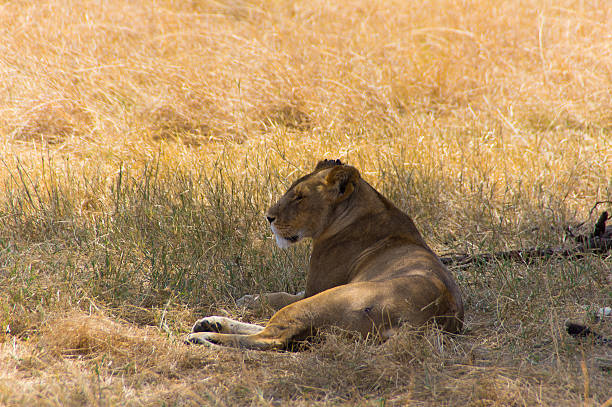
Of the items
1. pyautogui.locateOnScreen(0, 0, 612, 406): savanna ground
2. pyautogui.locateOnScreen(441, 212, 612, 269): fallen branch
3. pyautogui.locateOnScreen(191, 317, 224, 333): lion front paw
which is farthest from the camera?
pyautogui.locateOnScreen(441, 212, 612, 269): fallen branch

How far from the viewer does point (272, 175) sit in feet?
19.4

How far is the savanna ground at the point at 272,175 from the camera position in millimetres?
3100

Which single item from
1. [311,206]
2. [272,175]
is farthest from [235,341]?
[272,175]

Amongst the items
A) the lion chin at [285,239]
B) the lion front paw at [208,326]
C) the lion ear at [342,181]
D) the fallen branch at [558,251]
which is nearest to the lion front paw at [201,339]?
the lion front paw at [208,326]

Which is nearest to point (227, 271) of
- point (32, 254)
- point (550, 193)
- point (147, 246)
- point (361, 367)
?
point (147, 246)

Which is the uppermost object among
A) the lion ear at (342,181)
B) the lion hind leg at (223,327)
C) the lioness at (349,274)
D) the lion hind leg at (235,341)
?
the lion ear at (342,181)

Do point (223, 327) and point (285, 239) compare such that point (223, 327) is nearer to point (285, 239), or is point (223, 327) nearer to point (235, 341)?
point (235, 341)

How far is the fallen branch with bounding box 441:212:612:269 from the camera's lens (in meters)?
4.56

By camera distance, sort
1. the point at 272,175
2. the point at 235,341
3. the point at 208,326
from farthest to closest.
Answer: the point at 272,175
the point at 208,326
the point at 235,341

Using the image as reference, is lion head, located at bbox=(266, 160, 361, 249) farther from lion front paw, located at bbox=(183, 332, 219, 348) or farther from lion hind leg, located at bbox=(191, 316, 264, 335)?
lion front paw, located at bbox=(183, 332, 219, 348)

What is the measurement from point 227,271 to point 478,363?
6.08 feet

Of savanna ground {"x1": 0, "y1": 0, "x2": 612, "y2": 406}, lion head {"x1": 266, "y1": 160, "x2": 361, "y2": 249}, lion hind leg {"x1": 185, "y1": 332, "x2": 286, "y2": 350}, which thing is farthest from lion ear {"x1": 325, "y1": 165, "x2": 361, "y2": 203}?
lion hind leg {"x1": 185, "y1": 332, "x2": 286, "y2": 350}

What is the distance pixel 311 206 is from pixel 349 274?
0.45 metres

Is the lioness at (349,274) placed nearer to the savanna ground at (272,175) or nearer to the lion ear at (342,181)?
the lion ear at (342,181)
